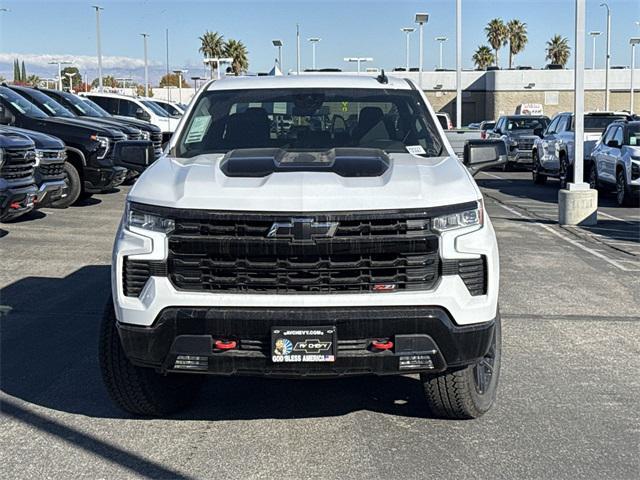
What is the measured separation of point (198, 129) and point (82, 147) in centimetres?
1076

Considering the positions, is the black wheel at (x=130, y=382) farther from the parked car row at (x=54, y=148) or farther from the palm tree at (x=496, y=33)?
the palm tree at (x=496, y=33)

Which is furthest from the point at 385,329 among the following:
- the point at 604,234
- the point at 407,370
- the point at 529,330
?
the point at 604,234

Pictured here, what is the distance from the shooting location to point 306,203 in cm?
452

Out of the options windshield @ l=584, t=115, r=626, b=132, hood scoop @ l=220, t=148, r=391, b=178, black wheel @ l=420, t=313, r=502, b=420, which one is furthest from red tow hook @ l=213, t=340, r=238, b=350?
windshield @ l=584, t=115, r=626, b=132

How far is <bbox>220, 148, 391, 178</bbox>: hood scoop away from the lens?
4891 millimetres

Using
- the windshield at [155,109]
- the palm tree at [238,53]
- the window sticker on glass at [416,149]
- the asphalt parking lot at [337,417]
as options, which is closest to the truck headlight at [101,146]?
the asphalt parking lot at [337,417]

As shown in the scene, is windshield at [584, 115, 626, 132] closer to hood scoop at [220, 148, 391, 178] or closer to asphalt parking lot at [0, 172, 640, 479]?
asphalt parking lot at [0, 172, 640, 479]

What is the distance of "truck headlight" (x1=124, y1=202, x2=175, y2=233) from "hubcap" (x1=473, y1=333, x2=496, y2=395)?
189 centimetres

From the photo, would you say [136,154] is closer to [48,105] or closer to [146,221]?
[146,221]

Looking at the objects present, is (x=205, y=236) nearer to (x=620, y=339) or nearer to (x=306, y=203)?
(x=306, y=203)

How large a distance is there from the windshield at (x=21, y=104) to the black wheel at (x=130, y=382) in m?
12.5

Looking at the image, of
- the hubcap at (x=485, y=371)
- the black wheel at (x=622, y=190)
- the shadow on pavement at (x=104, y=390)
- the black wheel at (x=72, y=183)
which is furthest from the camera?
the black wheel at (x=622, y=190)

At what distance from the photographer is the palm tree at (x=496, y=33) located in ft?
283

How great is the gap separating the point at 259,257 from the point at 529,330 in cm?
374
